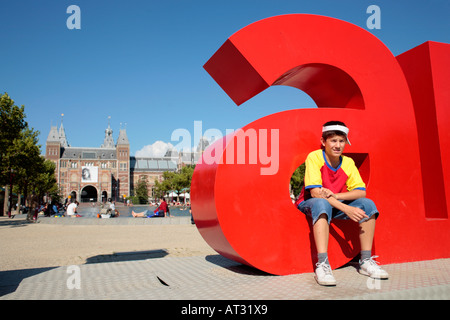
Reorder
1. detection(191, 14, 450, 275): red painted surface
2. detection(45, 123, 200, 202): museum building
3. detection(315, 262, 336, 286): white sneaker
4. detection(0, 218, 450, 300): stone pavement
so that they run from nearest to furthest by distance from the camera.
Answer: detection(0, 218, 450, 300): stone pavement, detection(315, 262, 336, 286): white sneaker, detection(191, 14, 450, 275): red painted surface, detection(45, 123, 200, 202): museum building

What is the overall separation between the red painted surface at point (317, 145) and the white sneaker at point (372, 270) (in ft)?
1.33

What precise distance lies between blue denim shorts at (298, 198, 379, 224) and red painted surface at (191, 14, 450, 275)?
0.69ft

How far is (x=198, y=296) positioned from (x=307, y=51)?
3.18 metres

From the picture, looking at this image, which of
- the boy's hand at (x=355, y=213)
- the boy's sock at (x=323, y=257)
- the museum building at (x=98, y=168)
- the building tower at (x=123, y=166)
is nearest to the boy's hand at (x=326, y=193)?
the boy's hand at (x=355, y=213)

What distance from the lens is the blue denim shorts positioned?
3.43 meters

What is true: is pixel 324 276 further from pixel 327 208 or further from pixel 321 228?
pixel 327 208

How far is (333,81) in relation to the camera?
15.1ft

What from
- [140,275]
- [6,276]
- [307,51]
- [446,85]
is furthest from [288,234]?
[6,276]

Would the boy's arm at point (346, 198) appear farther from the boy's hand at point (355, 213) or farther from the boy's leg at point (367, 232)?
the boy's leg at point (367, 232)

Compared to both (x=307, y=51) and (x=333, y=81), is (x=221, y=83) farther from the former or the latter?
(x=333, y=81)

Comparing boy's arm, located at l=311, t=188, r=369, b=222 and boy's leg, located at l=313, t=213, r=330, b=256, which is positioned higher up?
boy's arm, located at l=311, t=188, r=369, b=222

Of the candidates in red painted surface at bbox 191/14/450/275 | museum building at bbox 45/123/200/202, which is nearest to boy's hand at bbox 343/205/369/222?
red painted surface at bbox 191/14/450/275

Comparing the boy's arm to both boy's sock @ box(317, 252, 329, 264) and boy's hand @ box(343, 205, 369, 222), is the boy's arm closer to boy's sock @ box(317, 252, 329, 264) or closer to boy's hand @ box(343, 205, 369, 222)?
boy's hand @ box(343, 205, 369, 222)

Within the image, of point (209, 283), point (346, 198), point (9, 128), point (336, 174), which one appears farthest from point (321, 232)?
point (9, 128)
